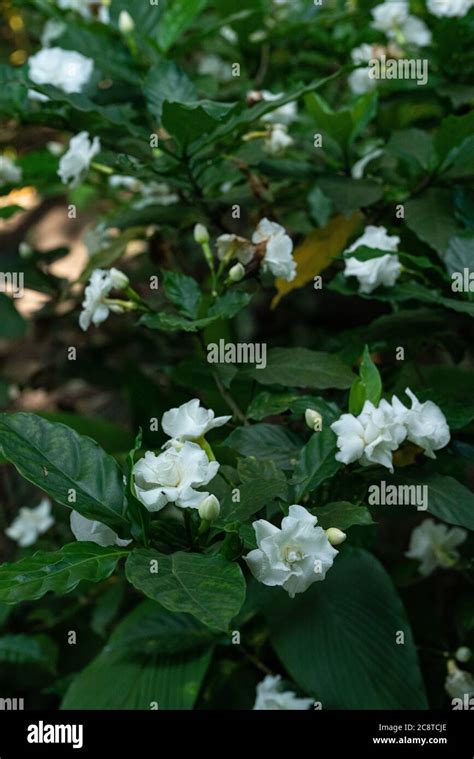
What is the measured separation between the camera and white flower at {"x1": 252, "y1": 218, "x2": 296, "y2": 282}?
1.16 meters

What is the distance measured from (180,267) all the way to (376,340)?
0.61m

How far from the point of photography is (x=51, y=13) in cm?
163

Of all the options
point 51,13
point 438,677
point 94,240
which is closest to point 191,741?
point 438,677

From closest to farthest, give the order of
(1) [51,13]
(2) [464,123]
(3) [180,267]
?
1. (2) [464,123]
2. (1) [51,13]
3. (3) [180,267]

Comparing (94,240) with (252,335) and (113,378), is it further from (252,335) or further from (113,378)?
(252,335)

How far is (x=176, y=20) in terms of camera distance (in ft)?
4.89

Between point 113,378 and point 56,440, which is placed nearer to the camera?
point 56,440

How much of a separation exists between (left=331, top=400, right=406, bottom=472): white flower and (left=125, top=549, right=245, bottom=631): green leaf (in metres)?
0.19

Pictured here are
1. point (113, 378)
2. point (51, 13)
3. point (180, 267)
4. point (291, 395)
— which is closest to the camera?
point (291, 395)

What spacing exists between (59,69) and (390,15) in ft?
2.02

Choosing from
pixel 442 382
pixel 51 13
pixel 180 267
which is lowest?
pixel 442 382

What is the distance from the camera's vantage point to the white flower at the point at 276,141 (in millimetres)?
1364

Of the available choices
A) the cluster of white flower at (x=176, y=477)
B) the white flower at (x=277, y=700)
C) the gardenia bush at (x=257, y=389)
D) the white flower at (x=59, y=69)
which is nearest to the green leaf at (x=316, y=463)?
the gardenia bush at (x=257, y=389)

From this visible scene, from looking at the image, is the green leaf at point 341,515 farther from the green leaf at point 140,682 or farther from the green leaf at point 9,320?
the green leaf at point 9,320
